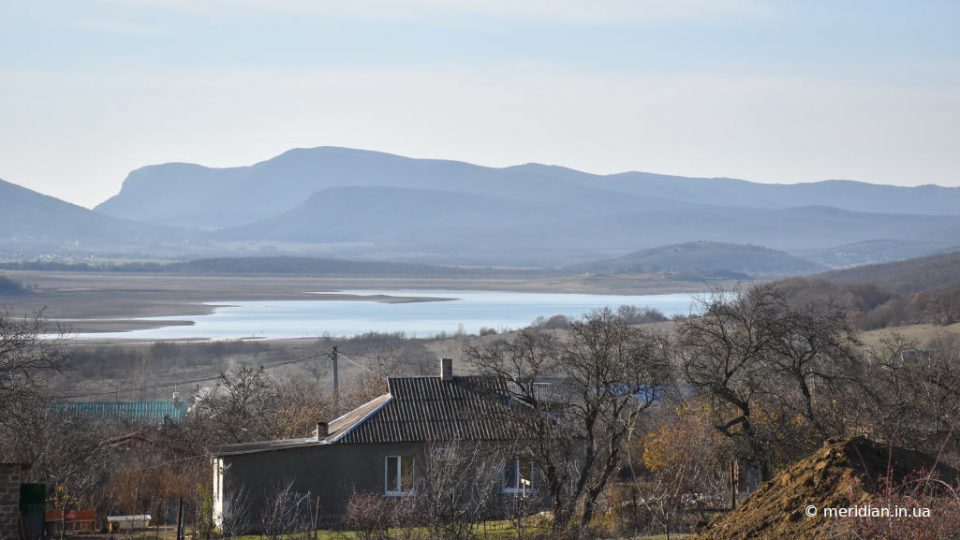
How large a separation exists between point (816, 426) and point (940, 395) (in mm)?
5451

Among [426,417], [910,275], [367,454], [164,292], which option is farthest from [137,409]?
[910,275]

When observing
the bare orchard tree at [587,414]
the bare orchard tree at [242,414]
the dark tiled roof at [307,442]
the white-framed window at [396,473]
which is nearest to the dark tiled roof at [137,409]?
the bare orchard tree at [242,414]

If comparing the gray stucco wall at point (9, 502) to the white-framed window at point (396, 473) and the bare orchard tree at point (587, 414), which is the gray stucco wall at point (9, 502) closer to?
the bare orchard tree at point (587, 414)

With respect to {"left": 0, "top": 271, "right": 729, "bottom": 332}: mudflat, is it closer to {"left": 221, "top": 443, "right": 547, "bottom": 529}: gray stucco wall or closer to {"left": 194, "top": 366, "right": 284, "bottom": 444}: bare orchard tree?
{"left": 194, "top": 366, "right": 284, "bottom": 444}: bare orchard tree

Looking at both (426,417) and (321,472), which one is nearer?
(321,472)

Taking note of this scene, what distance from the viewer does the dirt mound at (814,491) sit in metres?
14.9

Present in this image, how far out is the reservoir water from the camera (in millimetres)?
93562

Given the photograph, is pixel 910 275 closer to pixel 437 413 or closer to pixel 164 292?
pixel 164 292

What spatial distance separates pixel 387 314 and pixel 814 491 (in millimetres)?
103048

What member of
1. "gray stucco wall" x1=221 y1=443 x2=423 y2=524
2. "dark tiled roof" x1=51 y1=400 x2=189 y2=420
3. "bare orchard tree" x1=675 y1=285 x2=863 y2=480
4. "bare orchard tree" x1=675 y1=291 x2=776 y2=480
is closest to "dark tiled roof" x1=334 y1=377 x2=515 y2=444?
"gray stucco wall" x1=221 y1=443 x2=423 y2=524

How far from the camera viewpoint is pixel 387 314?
11781cm

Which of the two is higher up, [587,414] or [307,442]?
[587,414]

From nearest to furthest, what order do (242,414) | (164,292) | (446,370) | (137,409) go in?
(446,370) < (242,414) < (137,409) < (164,292)

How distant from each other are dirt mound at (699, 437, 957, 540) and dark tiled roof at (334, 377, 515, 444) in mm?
15365
